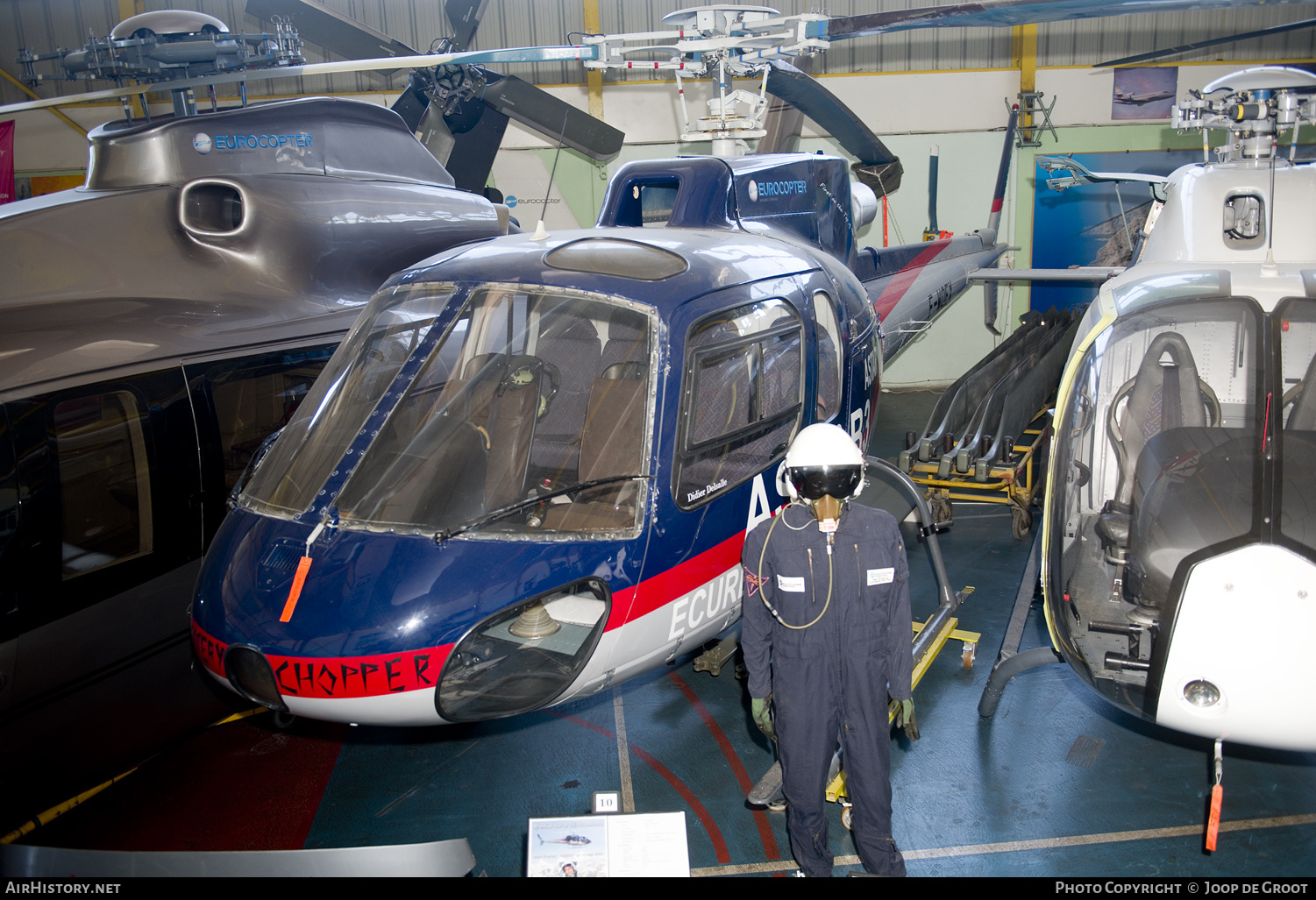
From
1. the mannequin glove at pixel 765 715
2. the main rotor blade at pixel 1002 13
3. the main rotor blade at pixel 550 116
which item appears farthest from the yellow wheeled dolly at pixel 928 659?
the main rotor blade at pixel 550 116

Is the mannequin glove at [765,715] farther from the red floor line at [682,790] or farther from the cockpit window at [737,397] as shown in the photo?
the cockpit window at [737,397]

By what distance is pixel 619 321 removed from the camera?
367cm

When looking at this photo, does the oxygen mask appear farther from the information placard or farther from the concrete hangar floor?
the concrete hangar floor

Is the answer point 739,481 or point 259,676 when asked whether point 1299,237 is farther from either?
point 259,676

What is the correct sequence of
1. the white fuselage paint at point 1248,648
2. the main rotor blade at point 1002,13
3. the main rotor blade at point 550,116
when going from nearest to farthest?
the white fuselage paint at point 1248,648 < the main rotor blade at point 1002,13 < the main rotor blade at point 550,116

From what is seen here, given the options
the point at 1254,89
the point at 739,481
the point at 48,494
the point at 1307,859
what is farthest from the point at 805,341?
the point at 48,494

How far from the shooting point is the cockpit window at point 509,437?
331cm

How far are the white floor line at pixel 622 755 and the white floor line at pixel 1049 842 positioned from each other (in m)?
0.55

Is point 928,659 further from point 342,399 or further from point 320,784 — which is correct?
point 342,399

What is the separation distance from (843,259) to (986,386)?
309 cm

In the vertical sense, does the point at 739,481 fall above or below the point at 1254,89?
below

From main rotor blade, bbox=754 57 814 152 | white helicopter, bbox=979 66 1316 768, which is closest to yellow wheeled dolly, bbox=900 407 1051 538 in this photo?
white helicopter, bbox=979 66 1316 768

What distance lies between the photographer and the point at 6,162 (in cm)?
1305

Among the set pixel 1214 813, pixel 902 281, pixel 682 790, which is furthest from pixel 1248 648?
pixel 902 281
